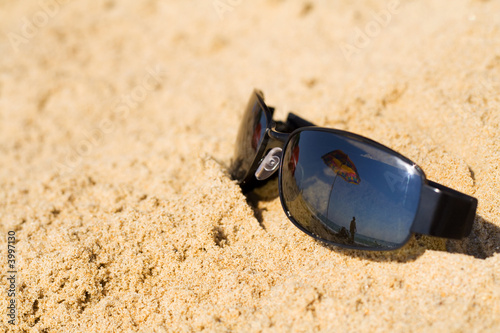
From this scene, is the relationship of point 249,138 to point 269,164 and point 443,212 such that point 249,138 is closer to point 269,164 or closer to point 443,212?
point 269,164

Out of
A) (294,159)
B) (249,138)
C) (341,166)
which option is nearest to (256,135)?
(249,138)

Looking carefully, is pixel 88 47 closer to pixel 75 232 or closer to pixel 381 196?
pixel 75 232

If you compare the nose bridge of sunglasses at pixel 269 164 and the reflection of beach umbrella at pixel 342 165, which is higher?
the reflection of beach umbrella at pixel 342 165

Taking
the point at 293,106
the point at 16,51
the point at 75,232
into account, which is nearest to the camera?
the point at 75,232

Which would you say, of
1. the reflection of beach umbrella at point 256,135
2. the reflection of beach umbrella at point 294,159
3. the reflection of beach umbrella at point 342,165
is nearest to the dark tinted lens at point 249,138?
the reflection of beach umbrella at point 256,135

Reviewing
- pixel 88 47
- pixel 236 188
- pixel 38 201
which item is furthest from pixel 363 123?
pixel 88 47

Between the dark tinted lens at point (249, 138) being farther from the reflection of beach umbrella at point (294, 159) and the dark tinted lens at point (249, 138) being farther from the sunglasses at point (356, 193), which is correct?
the reflection of beach umbrella at point (294, 159)
